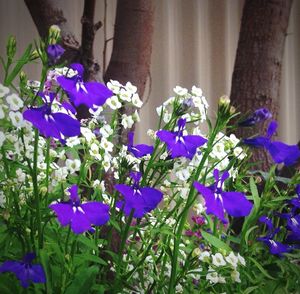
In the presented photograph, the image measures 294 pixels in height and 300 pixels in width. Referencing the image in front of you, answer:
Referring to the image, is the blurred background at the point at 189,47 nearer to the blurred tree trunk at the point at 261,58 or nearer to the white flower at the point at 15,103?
the blurred tree trunk at the point at 261,58

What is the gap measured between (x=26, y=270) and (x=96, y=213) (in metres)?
0.09

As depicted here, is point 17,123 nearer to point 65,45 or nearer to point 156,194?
point 156,194

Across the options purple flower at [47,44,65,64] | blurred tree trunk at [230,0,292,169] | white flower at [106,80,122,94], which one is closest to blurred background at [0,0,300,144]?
blurred tree trunk at [230,0,292,169]

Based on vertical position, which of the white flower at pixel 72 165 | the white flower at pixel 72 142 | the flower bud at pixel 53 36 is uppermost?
the flower bud at pixel 53 36

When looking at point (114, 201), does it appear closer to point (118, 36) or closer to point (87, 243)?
point (87, 243)

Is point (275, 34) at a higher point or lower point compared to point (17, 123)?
higher

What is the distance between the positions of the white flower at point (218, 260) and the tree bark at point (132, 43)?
66 cm

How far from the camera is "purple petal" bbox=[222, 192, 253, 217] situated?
0.63m

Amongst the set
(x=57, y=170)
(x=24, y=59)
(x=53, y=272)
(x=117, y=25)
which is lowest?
(x=53, y=272)

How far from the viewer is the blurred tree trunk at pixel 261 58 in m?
1.41

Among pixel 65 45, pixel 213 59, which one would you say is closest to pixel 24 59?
pixel 65 45

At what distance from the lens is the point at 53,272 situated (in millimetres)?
645

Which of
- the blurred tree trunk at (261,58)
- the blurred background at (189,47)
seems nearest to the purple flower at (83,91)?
the blurred tree trunk at (261,58)

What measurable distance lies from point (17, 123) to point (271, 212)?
395mm
